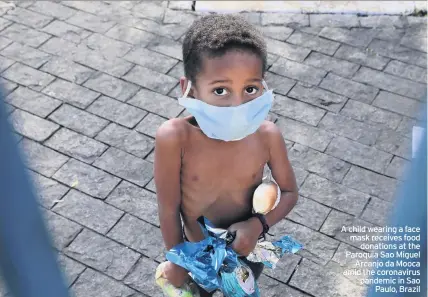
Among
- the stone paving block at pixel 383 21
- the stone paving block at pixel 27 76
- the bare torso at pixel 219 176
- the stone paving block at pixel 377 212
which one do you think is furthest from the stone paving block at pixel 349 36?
the bare torso at pixel 219 176

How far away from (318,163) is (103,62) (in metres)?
1.91

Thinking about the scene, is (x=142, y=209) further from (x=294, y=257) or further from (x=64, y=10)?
(x=64, y=10)

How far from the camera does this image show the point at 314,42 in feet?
16.5

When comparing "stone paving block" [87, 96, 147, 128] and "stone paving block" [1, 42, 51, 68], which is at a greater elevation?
"stone paving block" [1, 42, 51, 68]

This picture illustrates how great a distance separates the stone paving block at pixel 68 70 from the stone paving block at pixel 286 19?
1625 mm

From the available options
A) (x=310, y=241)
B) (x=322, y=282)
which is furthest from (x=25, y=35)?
(x=322, y=282)

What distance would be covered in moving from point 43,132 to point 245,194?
216 cm

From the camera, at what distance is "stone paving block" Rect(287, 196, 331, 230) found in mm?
3514

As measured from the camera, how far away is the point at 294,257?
3322mm

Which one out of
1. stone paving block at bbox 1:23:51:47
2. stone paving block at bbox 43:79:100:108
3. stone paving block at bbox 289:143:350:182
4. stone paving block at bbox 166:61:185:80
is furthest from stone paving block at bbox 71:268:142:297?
stone paving block at bbox 1:23:51:47

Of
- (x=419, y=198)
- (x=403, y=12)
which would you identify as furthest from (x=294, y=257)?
(x=403, y=12)

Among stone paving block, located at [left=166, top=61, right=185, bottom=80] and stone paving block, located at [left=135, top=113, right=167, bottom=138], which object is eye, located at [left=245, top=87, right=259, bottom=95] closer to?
stone paving block, located at [left=135, top=113, right=167, bottom=138]

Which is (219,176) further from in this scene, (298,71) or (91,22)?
(91,22)

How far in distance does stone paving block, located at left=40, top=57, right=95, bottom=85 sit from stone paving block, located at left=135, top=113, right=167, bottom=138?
69cm
